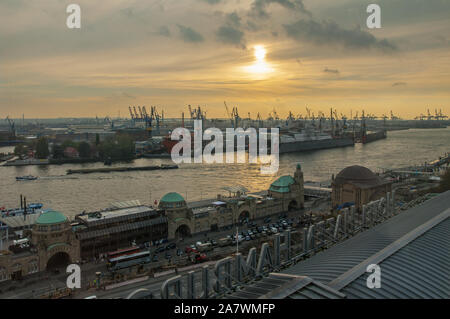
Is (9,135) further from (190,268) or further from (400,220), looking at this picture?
(400,220)

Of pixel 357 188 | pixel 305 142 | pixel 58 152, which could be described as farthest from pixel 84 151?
pixel 357 188

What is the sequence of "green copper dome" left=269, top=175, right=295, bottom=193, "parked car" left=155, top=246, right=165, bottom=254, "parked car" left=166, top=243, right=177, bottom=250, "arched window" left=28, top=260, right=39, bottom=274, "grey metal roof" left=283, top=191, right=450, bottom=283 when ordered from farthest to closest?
"green copper dome" left=269, top=175, right=295, bottom=193, "parked car" left=166, top=243, right=177, bottom=250, "parked car" left=155, top=246, right=165, bottom=254, "arched window" left=28, top=260, right=39, bottom=274, "grey metal roof" left=283, top=191, right=450, bottom=283

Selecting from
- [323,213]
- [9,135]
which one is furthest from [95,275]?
[9,135]

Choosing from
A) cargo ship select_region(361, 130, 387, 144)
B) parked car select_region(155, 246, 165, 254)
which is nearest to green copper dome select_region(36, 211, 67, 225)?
parked car select_region(155, 246, 165, 254)

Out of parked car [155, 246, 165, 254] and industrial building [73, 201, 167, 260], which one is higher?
industrial building [73, 201, 167, 260]

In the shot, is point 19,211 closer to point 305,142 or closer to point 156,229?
point 156,229

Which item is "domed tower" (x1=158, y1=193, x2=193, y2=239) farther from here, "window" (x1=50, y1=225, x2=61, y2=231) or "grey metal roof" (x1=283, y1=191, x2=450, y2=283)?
"grey metal roof" (x1=283, y1=191, x2=450, y2=283)
